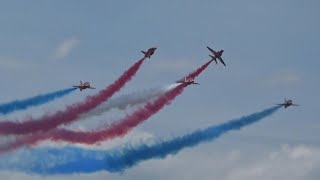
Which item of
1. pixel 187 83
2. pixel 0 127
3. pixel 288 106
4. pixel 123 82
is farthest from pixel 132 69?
pixel 288 106

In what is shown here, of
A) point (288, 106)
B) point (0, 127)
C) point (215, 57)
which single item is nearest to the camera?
point (0, 127)

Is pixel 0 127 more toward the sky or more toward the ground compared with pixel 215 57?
more toward the ground

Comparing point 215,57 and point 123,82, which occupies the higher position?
point 215,57

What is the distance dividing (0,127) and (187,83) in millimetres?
37748

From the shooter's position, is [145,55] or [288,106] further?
[288,106]

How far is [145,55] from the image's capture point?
402ft

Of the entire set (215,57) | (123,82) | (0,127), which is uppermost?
(215,57)

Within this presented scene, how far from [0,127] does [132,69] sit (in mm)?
27937

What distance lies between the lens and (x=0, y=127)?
118 metres

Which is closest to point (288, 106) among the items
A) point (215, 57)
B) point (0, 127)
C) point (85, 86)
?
point (215, 57)

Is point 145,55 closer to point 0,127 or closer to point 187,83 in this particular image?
point 187,83

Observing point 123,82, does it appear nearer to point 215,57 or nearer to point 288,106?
point 215,57

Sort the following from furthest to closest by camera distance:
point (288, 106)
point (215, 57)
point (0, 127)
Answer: point (288, 106) → point (215, 57) → point (0, 127)

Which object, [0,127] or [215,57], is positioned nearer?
[0,127]
